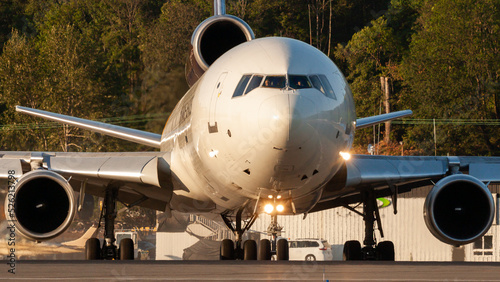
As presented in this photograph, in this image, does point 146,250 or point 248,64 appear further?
point 146,250

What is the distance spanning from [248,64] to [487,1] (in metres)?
48.7

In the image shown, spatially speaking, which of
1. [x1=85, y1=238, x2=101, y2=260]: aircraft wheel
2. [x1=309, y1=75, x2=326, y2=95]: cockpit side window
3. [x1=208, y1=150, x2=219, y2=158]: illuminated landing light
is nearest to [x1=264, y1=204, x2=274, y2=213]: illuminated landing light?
[x1=208, y1=150, x2=219, y2=158]: illuminated landing light

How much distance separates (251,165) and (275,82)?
124 centimetres

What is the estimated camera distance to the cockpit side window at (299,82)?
40.7 ft

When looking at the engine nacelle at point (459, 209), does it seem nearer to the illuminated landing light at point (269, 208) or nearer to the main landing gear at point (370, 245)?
the main landing gear at point (370, 245)

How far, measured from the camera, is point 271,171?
1257 cm

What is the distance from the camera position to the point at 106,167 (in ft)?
54.3

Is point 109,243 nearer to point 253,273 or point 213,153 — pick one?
point 213,153

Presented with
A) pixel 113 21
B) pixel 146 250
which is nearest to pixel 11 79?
pixel 113 21

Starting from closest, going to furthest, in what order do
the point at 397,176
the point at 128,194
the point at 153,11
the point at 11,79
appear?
the point at 397,176 < the point at 128,194 < the point at 11,79 < the point at 153,11

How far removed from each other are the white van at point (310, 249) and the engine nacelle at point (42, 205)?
21.0 meters

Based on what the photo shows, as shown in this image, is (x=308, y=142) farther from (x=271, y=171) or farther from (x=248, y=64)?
(x=248, y=64)

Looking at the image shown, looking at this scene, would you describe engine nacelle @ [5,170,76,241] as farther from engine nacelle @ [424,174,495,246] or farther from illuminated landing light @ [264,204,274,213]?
engine nacelle @ [424,174,495,246]

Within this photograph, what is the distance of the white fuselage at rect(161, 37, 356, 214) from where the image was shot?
12.1 metres
